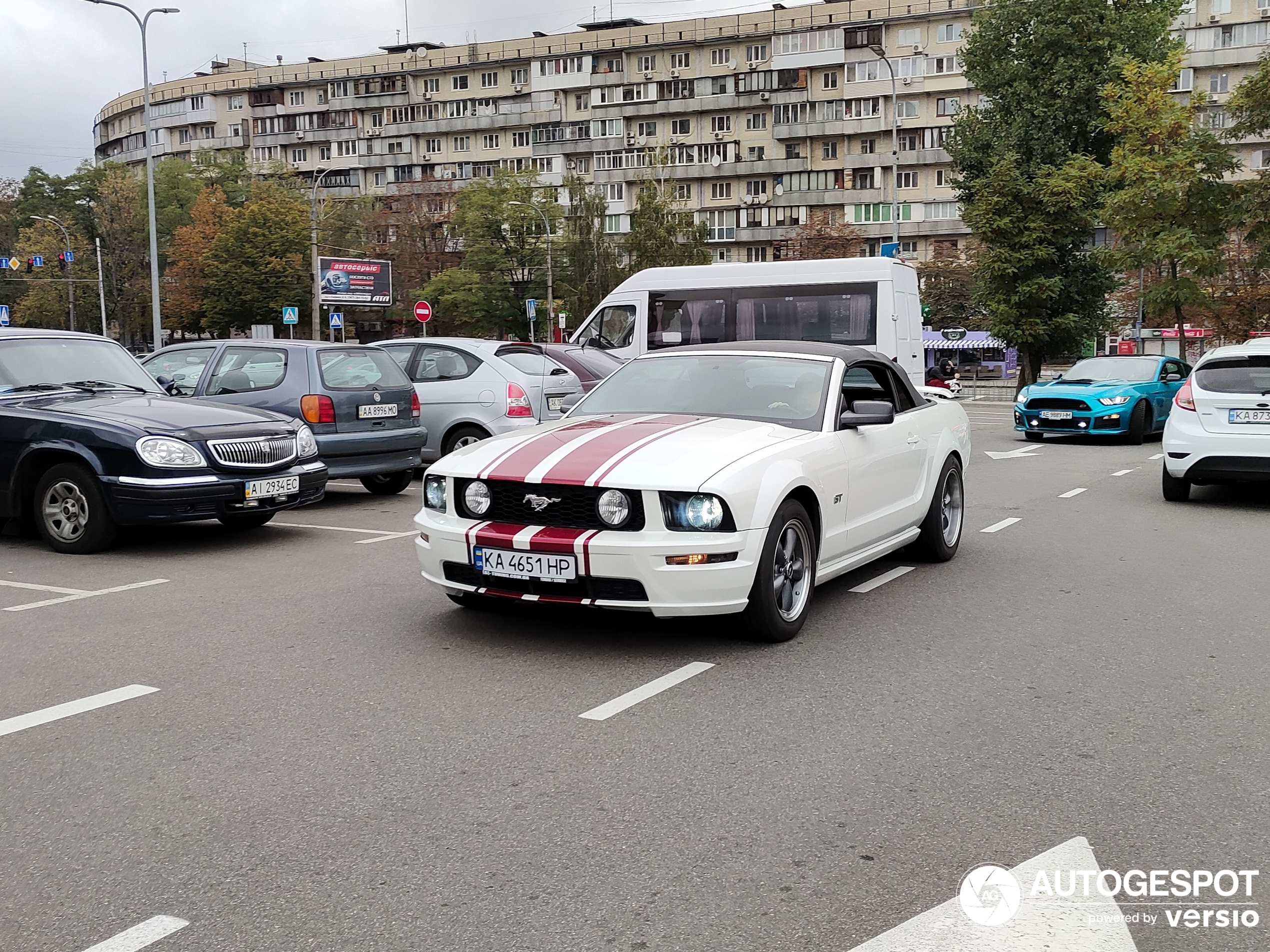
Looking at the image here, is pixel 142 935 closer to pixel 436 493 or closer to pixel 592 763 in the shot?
pixel 592 763

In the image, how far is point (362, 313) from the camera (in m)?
86.8

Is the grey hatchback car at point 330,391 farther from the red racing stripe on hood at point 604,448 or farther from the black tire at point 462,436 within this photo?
the red racing stripe on hood at point 604,448

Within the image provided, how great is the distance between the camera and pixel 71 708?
523 centimetres

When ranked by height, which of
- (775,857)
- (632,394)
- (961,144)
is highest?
(961,144)

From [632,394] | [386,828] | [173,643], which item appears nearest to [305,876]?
[386,828]

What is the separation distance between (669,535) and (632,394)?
1944mm

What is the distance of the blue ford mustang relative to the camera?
806 inches

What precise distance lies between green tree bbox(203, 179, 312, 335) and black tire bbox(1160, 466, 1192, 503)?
60.5 meters

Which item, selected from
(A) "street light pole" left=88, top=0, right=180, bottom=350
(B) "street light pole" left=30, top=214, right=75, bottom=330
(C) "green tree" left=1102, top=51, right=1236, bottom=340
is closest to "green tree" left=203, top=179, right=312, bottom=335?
(B) "street light pole" left=30, top=214, right=75, bottom=330

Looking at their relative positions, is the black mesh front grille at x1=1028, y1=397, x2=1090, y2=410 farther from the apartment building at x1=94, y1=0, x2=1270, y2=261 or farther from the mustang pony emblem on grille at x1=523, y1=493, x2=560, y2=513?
the apartment building at x1=94, y1=0, x2=1270, y2=261

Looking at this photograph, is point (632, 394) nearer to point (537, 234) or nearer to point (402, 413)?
point (402, 413)

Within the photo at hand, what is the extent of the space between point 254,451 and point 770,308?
35.4 ft

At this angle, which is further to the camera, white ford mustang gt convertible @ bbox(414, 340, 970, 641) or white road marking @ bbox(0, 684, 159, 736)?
white ford mustang gt convertible @ bbox(414, 340, 970, 641)

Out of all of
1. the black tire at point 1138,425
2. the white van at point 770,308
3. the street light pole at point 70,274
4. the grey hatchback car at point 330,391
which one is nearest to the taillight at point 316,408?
the grey hatchback car at point 330,391
